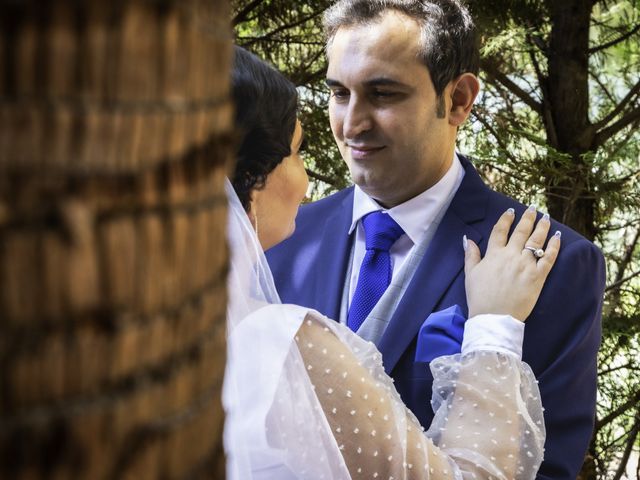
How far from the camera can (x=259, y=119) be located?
1.78 meters

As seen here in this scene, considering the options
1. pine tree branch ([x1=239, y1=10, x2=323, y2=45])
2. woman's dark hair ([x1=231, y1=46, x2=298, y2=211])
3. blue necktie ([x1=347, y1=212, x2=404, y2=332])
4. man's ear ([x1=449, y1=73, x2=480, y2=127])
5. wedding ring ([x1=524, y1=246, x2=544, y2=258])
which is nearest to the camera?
woman's dark hair ([x1=231, y1=46, x2=298, y2=211])

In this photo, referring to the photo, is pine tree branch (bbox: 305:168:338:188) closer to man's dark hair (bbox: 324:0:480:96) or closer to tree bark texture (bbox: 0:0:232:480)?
man's dark hair (bbox: 324:0:480:96)

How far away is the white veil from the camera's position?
1.56 meters

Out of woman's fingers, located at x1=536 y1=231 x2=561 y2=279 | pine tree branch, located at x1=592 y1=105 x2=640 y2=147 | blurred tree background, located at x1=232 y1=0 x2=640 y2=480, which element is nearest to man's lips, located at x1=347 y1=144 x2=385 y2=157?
woman's fingers, located at x1=536 y1=231 x2=561 y2=279

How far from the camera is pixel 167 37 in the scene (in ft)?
1.64

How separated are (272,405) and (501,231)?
1.08m

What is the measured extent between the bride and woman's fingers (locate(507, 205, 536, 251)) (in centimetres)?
12

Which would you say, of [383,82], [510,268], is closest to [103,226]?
[510,268]

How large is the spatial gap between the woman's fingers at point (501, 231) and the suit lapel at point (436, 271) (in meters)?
0.10

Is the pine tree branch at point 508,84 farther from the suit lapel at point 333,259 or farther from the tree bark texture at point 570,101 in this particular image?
the suit lapel at point 333,259

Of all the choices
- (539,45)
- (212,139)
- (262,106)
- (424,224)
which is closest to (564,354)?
(424,224)

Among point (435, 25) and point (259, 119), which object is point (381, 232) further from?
point (259, 119)

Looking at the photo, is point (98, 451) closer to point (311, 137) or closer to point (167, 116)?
point (167, 116)

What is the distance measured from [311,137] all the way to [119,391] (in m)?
3.94
